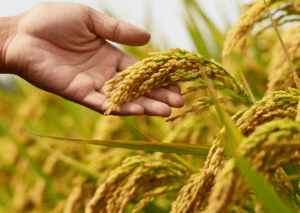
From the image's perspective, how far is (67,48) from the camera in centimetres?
145

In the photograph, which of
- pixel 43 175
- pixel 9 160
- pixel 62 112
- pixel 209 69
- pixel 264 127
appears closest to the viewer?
pixel 264 127

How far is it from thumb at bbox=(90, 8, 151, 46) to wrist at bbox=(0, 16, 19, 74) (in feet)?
1.76

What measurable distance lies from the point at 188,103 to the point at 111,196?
113cm

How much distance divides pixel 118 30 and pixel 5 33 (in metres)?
0.74

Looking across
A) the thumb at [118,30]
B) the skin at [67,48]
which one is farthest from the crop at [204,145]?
the thumb at [118,30]

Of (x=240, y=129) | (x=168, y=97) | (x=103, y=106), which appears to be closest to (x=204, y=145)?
(x=240, y=129)

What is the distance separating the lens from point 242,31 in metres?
1.00

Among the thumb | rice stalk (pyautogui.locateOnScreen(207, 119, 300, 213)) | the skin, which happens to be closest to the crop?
rice stalk (pyautogui.locateOnScreen(207, 119, 300, 213))

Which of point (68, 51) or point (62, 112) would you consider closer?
point (68, 51)

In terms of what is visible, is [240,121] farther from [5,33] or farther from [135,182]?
[5,33]

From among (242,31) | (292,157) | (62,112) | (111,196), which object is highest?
(242,31)

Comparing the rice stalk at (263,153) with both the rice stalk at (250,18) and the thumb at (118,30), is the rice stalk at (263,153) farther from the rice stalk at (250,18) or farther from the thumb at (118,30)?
the thumb at (118,30)

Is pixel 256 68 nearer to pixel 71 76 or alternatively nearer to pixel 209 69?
pixel 209 69

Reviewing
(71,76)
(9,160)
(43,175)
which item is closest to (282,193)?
(71,76)
